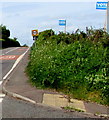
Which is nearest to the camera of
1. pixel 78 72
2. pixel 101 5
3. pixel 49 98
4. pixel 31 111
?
pixel 31 111

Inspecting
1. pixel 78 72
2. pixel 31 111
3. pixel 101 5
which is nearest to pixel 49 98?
pixel 31 111

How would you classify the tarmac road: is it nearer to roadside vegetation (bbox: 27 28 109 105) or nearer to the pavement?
the pavement

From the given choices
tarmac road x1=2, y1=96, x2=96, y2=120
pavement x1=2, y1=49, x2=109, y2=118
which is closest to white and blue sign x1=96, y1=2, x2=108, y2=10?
pavement x1=2, y1=49, x2=109, y2=118

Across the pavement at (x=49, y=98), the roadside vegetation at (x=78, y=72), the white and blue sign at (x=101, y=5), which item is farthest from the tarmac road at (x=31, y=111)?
the white and blue sign at (x=101, y=5)

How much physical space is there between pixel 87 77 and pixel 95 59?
32.7 inches

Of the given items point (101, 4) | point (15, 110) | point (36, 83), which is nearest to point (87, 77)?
point (36, 83)

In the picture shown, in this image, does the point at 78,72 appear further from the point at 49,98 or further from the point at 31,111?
the point at 31,111

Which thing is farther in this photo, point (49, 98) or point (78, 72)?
point (78, 72)

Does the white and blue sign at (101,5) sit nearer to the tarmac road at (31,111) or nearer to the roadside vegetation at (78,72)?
the roadside vegetation at (78,72)

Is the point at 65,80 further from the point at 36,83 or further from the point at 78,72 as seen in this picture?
the point at 36,83

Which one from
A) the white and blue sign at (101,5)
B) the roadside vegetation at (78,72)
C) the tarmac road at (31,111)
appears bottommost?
the tarmac road at (31,111)

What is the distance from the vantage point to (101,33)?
39.4ft

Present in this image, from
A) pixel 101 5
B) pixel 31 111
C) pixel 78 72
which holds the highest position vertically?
pixel 101 5

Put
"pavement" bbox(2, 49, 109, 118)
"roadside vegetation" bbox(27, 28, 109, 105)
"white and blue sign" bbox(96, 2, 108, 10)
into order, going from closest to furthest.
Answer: "pavement" bbox(2, 49, 109, 118) → "roadside vegetation" bbox(27, 28, 109, 105) → "white and blue sign" bbox(96, 2, 108, 10)
